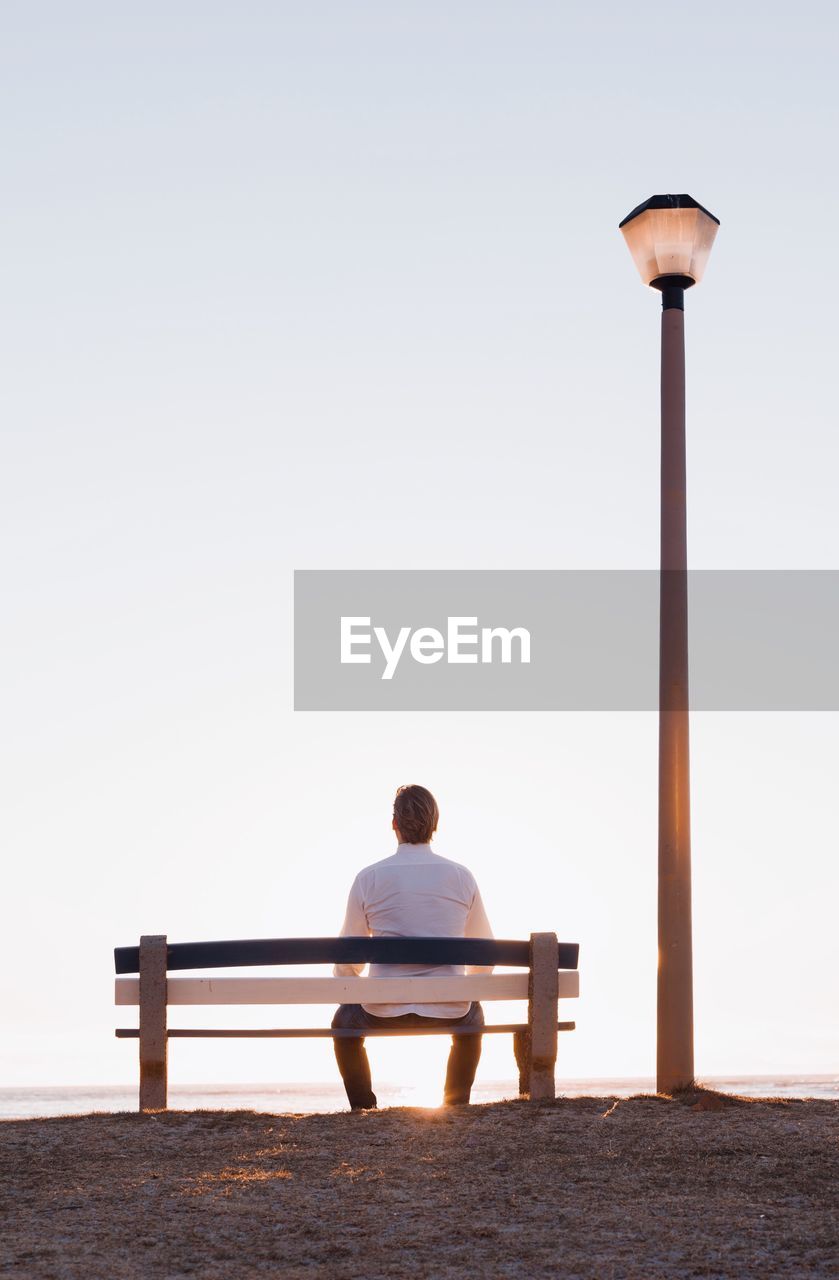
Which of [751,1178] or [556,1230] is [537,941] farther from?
[556,1230]

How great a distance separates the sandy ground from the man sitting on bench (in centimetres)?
45

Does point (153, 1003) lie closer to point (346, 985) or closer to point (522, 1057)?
point (346, 985)

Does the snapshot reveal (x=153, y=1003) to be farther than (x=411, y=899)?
No

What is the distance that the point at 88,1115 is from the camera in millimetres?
7406

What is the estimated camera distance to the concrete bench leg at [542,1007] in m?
7.55

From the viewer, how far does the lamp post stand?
8.24 m

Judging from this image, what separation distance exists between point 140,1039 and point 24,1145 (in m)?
0.91

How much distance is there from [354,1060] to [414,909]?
80cm

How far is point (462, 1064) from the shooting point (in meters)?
7.59

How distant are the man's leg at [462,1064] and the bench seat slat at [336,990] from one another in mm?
144

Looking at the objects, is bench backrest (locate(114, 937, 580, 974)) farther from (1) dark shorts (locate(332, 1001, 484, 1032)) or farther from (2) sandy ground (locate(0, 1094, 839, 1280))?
(2) sandy ground (locate(0, 1094, 839, 1280))

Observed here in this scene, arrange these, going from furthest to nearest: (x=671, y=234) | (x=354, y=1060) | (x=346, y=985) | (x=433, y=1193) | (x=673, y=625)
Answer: (x=671, y=234) < (x=673, y=625) < (x=354, y=1060) < (x=346, y=985) < (x=433, y=1193)

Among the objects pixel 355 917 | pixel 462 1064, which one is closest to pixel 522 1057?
pixel 462 1064

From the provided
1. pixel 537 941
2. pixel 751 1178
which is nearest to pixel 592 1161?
pixel 751 1178
